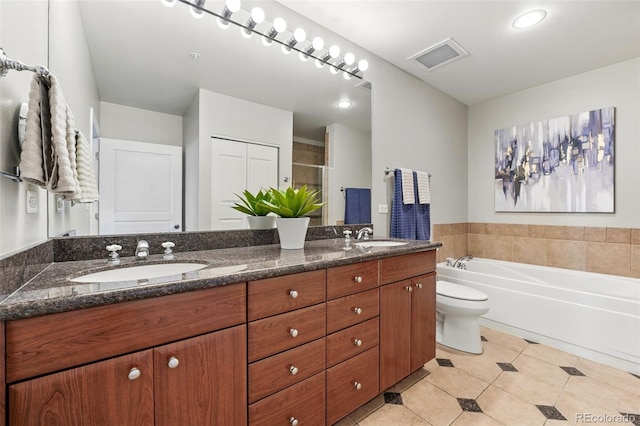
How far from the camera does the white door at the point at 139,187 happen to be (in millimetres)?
1351

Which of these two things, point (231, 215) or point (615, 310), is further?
point (615, 310)

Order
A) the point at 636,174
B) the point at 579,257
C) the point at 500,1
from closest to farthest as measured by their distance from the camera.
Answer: the point at 500,1 → the point at 636,174 → the point at 579,257

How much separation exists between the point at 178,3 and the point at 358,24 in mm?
1222

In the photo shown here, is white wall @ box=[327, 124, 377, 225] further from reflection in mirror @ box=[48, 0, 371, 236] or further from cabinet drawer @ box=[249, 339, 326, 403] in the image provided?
cabinet drawer @ box=[249, 339, 326, 403]

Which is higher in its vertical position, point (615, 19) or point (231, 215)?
point (615, 19)

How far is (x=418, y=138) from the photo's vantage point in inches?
113

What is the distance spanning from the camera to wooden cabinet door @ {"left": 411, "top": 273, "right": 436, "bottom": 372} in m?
1.73

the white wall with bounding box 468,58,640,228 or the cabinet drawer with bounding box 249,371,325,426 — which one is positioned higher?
the white wall with bounding box 468,58,640,228

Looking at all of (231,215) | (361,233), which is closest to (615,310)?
(361,233)

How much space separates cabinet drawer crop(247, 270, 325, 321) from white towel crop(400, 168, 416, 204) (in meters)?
1.57

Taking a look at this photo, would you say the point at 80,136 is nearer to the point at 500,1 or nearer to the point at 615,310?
the point at 500,1

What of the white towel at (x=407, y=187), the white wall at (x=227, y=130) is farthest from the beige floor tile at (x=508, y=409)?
the white wall at (x=227, y=130)

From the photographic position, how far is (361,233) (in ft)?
7.25

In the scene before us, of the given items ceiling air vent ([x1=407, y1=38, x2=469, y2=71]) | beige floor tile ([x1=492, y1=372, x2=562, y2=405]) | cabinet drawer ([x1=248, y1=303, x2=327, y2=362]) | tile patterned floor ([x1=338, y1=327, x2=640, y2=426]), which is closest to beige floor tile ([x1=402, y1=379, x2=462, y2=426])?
tile patterned floor ([x1=338, y1=327, x2=640, y2=426])
